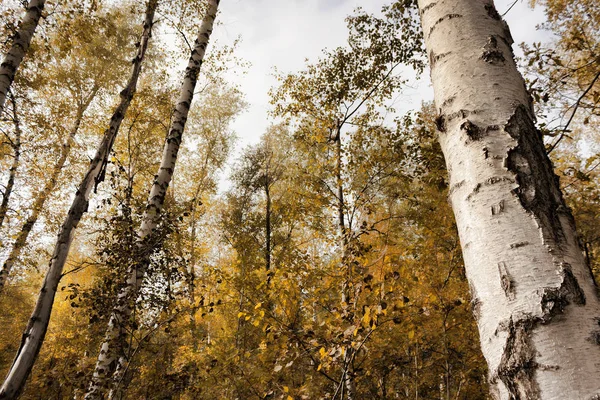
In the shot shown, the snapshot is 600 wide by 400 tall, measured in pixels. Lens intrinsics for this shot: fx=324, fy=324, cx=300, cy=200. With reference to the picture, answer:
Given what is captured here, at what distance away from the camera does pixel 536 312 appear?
588 millimetres

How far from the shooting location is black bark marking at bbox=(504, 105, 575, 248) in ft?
2.23

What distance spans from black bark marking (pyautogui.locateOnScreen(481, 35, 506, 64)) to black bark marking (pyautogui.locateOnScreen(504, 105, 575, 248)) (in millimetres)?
181

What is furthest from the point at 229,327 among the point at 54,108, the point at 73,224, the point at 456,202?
the point at 456,202

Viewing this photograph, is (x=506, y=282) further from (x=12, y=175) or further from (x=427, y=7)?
(x=12, y=175)

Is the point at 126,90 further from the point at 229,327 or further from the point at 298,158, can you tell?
the point at 298,158

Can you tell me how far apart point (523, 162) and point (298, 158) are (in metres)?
12.8

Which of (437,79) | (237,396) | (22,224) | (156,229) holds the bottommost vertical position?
(237,396)

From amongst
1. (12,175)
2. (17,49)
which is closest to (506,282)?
(17,49)

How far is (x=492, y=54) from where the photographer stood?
35.9 inches

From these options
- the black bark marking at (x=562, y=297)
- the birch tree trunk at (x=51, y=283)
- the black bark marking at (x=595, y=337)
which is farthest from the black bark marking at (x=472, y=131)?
the birch tree trunk at (x=51, y=283)

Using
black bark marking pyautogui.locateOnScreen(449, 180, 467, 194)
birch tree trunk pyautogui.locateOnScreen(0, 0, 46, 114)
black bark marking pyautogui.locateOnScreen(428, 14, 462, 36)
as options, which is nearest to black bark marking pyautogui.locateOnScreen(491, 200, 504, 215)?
black bark marking pyautogui.locateOnScreen(449, 180, 467, 194)

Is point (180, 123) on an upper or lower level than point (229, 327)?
upper

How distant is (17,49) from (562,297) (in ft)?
17.8

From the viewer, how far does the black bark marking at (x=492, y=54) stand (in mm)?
909
